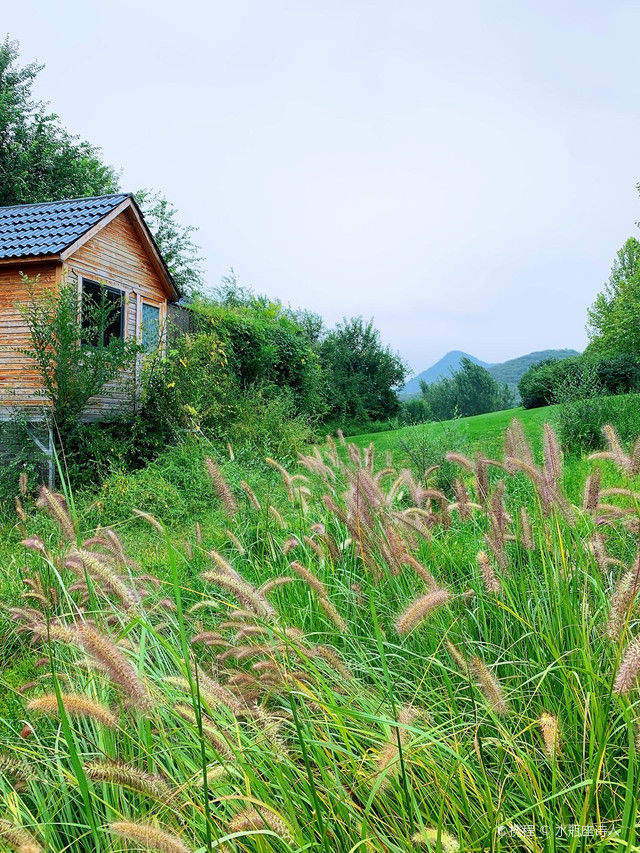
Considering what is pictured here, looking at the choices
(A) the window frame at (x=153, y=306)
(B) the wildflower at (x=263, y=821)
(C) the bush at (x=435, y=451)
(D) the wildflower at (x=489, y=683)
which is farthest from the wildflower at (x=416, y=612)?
(A) the window frame at (x=153, y=306)

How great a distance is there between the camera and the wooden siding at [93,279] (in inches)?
478

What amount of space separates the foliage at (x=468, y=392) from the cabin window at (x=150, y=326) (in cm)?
3016

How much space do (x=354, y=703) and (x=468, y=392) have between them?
4450 centimetres

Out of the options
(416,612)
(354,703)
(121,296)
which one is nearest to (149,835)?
(416,612)

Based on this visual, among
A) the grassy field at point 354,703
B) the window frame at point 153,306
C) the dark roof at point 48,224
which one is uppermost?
the dark roof at point 48,224

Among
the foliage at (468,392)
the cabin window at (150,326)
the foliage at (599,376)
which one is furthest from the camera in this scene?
the foliage at (468,392)

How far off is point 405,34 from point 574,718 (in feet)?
33.6

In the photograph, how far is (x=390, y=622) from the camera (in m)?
2.05

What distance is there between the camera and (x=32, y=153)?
2502 centimetres

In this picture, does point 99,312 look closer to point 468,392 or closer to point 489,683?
point 489,683

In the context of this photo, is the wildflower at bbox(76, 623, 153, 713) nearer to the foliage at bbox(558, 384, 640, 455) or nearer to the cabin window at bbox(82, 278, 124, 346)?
the foliage at bbox(558, 384, 640, 455)

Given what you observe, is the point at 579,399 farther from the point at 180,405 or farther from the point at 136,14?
the point at 136,14

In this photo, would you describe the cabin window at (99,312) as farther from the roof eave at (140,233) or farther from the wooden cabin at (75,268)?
the roof eave at (140,233)

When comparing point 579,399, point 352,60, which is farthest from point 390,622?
point 352,60
